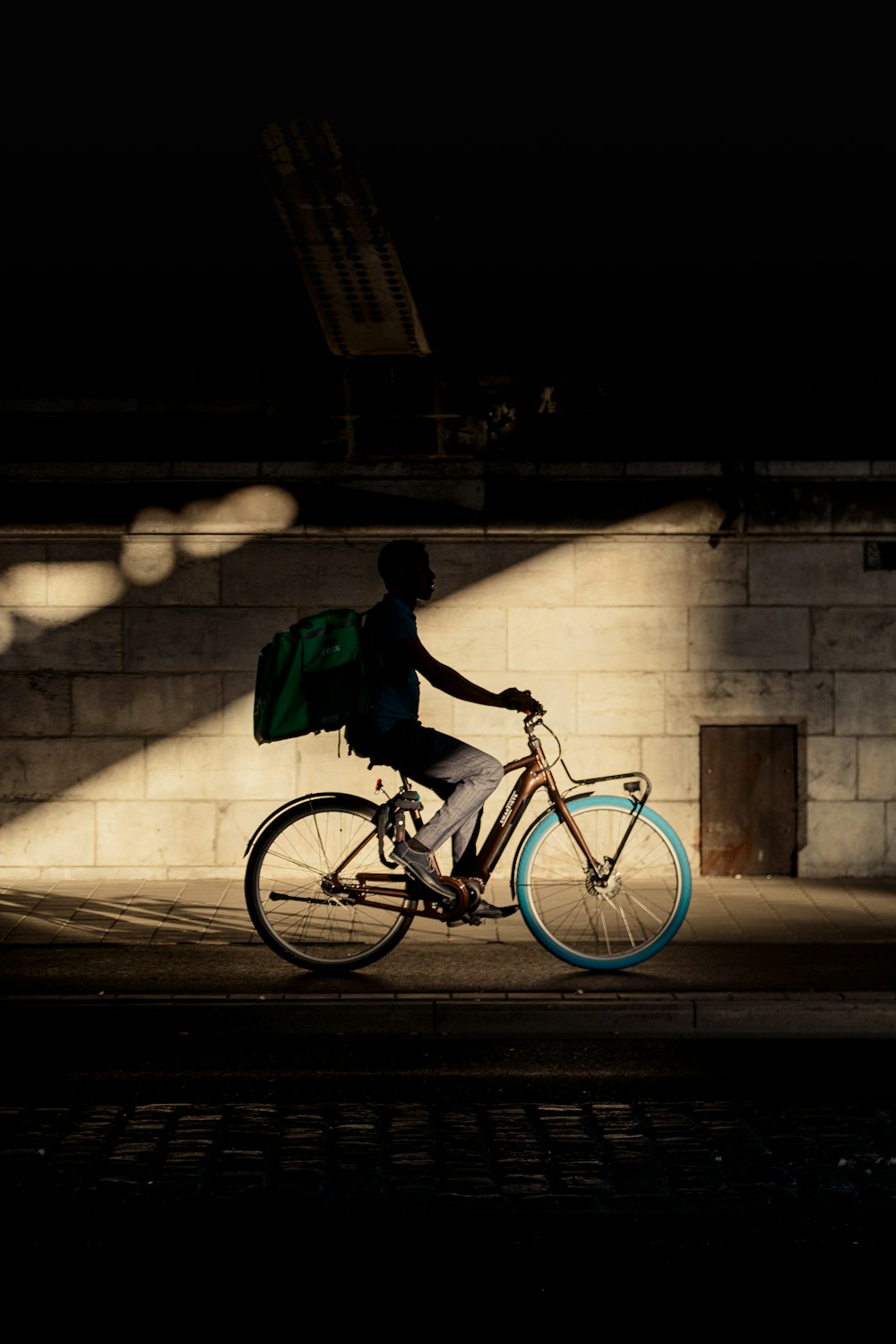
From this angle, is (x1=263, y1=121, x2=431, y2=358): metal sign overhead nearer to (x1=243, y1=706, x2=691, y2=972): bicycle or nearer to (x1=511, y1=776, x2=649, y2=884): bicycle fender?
(x1=243, y1=706, x2=691, y2=972): bicycle

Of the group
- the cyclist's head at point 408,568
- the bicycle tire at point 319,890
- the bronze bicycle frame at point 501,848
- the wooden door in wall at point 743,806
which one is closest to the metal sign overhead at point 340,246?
the cyclist's head at point 408,568

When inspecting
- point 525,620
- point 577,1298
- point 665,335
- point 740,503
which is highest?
point 665,335

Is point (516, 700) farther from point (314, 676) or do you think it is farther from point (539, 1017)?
point (539, 1017)

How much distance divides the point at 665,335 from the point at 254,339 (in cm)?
248

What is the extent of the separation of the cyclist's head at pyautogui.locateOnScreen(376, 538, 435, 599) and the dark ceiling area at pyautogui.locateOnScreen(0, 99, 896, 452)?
5.30 ft

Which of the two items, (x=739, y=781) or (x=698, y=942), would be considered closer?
(x=698, y=942)

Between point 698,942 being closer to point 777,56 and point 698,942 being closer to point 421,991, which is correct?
point 421,991

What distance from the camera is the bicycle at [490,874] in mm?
7586

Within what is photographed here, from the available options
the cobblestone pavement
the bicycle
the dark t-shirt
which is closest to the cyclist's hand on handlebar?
the bicycle

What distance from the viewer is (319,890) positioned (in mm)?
7684

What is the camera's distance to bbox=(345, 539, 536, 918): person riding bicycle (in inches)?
293

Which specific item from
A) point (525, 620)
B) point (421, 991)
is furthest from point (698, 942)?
point (525, 620)

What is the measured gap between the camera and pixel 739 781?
10461 millimetres

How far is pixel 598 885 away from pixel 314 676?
1568mm
